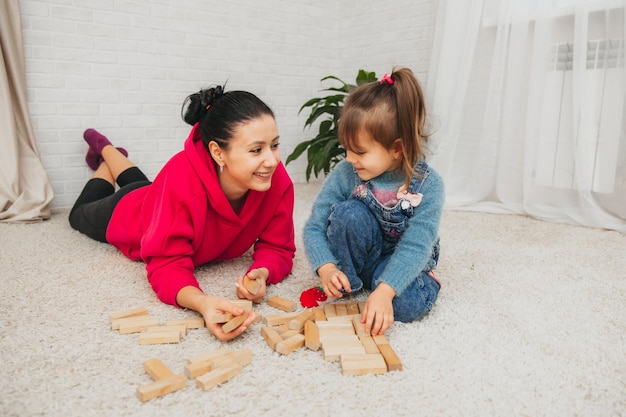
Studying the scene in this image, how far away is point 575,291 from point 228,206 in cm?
104

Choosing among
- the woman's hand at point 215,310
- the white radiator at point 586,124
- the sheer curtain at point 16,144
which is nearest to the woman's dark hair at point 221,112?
the woman's hand at point 215,310

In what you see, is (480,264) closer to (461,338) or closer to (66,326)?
(461,338)

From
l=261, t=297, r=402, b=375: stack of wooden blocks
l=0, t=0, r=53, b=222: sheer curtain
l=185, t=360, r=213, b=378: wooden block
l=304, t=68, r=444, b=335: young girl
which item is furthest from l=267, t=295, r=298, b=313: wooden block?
l=0, t=0, r=53, b=222: sheer curtain

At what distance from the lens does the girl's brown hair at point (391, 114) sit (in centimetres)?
114

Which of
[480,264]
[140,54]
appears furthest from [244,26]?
[480,264]

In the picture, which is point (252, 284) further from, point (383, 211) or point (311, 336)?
point (383, 211)

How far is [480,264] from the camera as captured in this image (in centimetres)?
163

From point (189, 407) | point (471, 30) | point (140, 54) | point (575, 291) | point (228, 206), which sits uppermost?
point (471, 30)

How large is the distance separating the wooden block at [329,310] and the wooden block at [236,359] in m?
0.26

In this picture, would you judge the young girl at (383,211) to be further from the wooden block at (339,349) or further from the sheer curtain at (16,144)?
the sheer curtain at (16,144)

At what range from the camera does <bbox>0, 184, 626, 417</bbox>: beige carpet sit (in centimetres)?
84

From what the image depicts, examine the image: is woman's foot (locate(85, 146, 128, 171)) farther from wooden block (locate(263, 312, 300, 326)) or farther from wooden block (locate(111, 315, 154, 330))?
wooden block (locate(263, 312, 300, 326))

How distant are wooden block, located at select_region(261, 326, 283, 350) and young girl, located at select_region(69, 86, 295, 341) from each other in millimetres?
75

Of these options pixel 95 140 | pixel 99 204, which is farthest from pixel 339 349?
pixel 95 140
